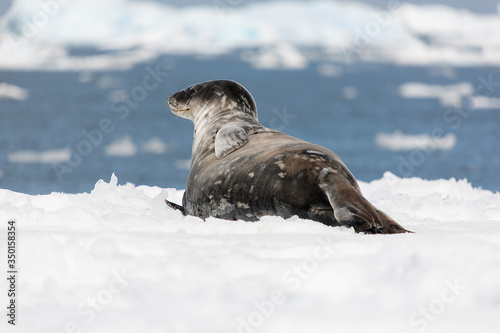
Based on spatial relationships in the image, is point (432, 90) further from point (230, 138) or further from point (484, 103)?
point (230, 138)

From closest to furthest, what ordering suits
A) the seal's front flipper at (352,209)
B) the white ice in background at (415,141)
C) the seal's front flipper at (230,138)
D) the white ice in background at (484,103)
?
1. the seal's front flipper at (352,209)
2. the seal's front flipper at (230,138)
3. the white ice in background at (415,141)
4. the white ice in background at (484,103)

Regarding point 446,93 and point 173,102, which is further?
point 446,93

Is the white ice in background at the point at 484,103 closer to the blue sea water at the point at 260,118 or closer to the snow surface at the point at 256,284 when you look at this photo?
the blue sea water at the point at 260,118

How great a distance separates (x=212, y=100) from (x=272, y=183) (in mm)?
1948

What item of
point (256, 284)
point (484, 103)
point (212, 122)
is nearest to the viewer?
point (256, 284)

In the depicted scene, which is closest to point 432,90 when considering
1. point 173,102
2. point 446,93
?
point 446,93

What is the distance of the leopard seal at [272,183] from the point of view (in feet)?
11.4

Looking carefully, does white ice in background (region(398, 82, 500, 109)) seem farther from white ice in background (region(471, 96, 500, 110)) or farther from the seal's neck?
the seal's neck

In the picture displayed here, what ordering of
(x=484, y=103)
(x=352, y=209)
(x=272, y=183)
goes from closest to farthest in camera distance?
1. (x=352, y=209)
2. (x=272, y=183)
3. (x=484, y=103)

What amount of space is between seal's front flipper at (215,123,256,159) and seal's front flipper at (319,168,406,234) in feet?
3.06

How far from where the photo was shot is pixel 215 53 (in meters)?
45.4

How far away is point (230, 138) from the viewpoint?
4.49m

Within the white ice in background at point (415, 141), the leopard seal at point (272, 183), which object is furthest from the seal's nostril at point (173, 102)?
the white ice in background at point (415, 141)

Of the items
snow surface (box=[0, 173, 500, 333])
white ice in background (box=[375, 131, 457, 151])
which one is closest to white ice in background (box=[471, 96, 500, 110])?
white ice in background (box=[375, 131, 457, 151])
